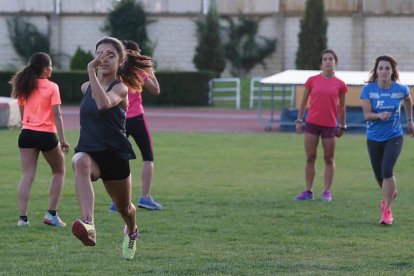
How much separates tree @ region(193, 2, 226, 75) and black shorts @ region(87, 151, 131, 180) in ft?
113

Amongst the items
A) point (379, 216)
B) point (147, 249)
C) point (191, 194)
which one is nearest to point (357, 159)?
point (191, 194)

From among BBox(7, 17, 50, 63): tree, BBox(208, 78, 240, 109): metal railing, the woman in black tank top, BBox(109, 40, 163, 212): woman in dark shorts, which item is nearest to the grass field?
BBox(109, 40, 163, 212): woman in dark shorts

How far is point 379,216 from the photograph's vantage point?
38.4 ft

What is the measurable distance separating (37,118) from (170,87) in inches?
1075

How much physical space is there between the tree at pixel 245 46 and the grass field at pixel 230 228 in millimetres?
26755

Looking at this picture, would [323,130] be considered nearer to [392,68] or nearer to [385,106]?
[385,106]

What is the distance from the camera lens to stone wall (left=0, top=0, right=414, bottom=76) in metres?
44.8

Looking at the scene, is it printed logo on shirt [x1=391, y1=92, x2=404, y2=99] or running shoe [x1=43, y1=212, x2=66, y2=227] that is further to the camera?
printed logo on shirt [x1=391, y1=92, x2=404, y2=99]

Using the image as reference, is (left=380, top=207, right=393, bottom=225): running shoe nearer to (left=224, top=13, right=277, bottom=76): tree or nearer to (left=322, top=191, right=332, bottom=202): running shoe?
(left=322, top=191, right=332, bottom=202): running shoe

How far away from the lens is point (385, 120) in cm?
1098

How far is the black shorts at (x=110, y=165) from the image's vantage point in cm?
805

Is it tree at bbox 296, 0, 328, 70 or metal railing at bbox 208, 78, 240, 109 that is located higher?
tree at bbox 296, 0, 328, 70

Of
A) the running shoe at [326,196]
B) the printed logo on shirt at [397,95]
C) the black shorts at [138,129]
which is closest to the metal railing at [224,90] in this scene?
the running shoe at [326,196]

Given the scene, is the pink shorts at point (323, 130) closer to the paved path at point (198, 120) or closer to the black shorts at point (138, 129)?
the black shorts at point (138, 129)
